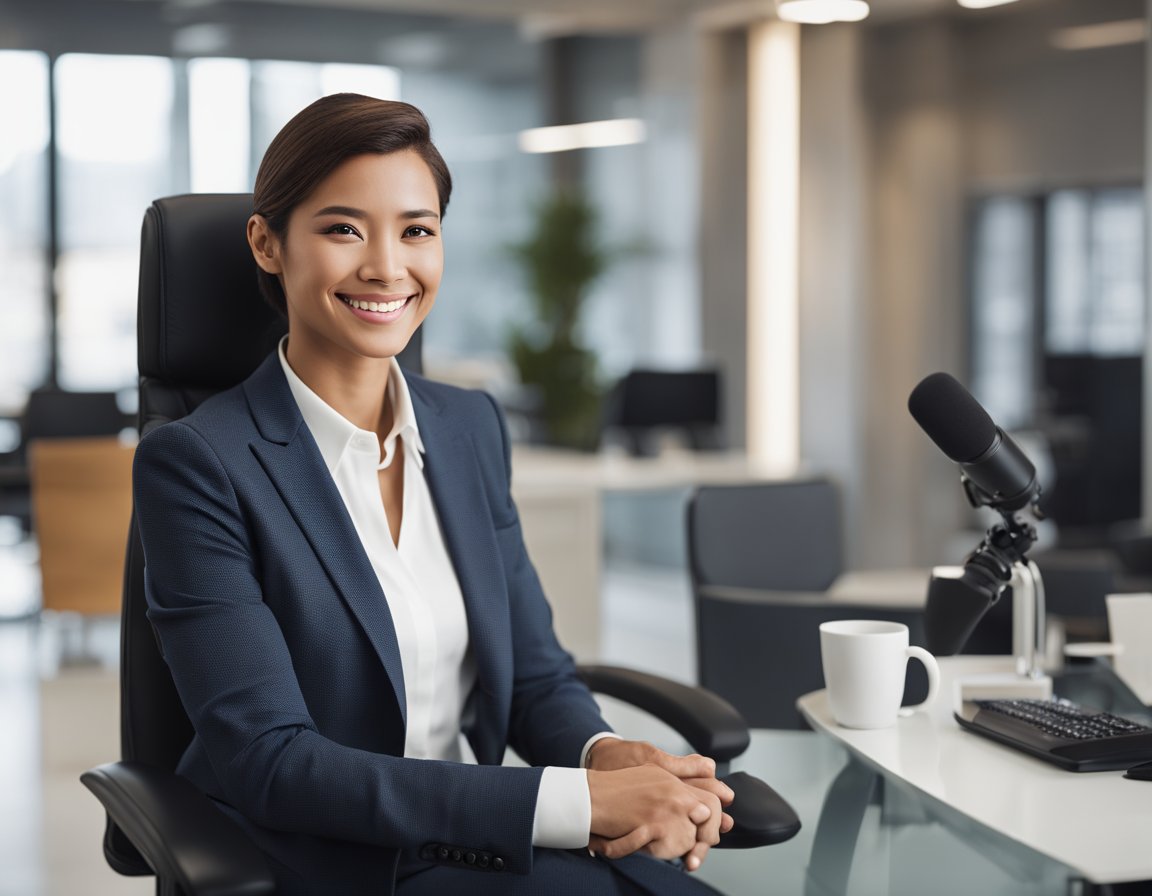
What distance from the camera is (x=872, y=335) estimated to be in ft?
25.3

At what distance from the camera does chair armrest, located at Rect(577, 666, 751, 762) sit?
180 centimetres

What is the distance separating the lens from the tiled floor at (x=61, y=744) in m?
3.30

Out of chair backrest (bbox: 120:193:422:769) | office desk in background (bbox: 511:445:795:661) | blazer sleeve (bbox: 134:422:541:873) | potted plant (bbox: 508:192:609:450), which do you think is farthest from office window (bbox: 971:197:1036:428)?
blazer sleeve (bbox: 134:422:541:873)

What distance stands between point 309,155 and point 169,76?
28.2 ft

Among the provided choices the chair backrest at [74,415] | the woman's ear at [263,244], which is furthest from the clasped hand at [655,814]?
the chair backrest at [74,415]

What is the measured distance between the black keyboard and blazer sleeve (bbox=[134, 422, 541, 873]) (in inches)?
23.0

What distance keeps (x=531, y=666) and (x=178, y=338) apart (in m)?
0.64

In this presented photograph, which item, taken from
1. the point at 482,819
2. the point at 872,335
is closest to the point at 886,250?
the point at 872,335

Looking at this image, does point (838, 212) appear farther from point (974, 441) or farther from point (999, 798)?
point (999, 798)

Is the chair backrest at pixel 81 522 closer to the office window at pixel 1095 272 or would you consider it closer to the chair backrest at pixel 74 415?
the chair backrest at pixel 74 415

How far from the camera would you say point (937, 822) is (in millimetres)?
1579

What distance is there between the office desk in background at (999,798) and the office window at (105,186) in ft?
27.5

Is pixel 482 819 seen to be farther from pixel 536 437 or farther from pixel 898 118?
pixel 898 118

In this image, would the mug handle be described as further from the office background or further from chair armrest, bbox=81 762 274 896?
the office background
